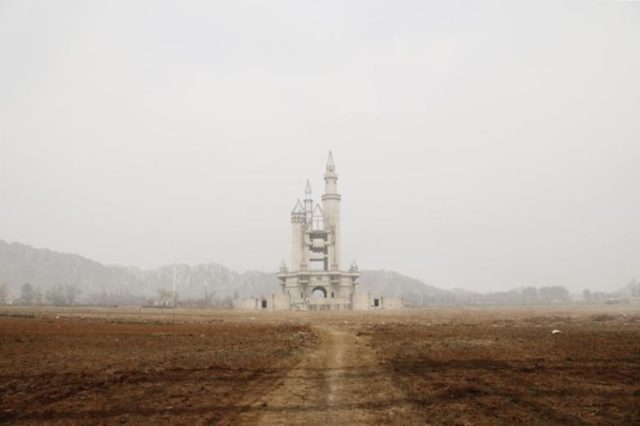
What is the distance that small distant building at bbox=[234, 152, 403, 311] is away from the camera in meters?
104

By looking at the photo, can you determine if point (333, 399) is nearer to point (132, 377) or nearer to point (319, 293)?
point (132, 377)

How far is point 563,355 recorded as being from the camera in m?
20.2

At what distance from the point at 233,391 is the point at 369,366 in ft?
20.8

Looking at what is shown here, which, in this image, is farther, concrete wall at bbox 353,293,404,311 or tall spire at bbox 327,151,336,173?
tall spire at bbox 327,151,336,173

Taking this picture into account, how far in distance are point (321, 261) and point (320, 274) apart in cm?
850

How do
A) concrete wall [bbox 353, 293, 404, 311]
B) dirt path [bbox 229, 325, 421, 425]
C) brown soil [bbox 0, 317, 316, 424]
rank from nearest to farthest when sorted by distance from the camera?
dirt path [bbox 229, 325, 421, 425] < brown soil [bbox 0, 317, 316, 424] < concrete wall [bbox 353, 293, 404, 311]

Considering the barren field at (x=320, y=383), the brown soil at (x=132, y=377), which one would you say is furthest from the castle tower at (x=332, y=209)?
the barren field at (x=320, y=383)

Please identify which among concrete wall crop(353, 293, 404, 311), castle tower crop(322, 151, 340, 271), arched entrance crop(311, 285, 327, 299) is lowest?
concrete wall crop(353, 293, 404, 311)

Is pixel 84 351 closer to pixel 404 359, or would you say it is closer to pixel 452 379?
pixel 404 359

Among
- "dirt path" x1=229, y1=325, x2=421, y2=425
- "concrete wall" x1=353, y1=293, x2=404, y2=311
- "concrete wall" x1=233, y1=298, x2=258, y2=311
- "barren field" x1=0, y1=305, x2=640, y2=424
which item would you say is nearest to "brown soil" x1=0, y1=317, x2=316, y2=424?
"barren field" x1=0, y1=305, x2=640, y2=424

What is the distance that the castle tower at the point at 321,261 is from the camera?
10748cm

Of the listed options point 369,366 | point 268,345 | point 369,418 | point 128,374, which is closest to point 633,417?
point 369,418

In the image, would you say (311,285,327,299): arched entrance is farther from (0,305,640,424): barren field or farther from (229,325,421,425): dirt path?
(229,325,421,425): dirt path

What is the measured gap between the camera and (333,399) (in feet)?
42.0
